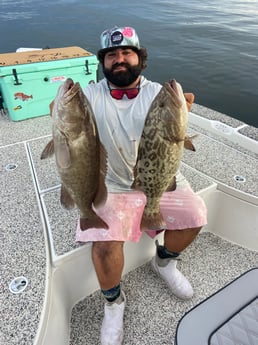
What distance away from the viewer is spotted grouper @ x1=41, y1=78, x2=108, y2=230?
1.20 m

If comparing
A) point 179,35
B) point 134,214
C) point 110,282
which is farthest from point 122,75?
point 179,35

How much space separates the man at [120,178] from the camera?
1.73m

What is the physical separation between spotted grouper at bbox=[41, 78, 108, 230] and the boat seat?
2.16 ft

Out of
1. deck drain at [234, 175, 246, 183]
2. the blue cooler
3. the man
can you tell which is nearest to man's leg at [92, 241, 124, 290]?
the man

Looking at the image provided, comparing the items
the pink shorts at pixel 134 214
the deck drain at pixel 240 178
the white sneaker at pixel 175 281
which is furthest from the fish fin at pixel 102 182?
the deck drain at pixel 240 178

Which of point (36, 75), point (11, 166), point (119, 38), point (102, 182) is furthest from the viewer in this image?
point (36, 75)

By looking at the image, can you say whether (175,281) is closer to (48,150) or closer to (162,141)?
(162,141)

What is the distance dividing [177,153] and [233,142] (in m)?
1.87

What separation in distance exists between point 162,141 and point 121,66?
2.24ft

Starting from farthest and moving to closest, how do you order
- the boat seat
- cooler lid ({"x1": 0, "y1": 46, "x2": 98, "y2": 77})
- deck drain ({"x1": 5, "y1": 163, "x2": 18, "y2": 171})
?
1. cooler lid ({"x1": 0, "y1": 46, "x2": 98, "y2": 77})
2. deck drain ({"x1": 5, "y1": 163, "x2": 18, "y2": 171})
3. the boat seat

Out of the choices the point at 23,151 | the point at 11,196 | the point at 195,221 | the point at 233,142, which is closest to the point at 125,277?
the point at 195,221

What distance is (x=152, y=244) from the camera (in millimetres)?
2283

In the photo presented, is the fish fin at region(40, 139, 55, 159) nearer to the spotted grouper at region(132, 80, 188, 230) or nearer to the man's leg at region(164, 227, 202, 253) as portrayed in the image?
the spotted grouper at region(132, 80, 188, 230)

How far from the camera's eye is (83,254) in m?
1.88
